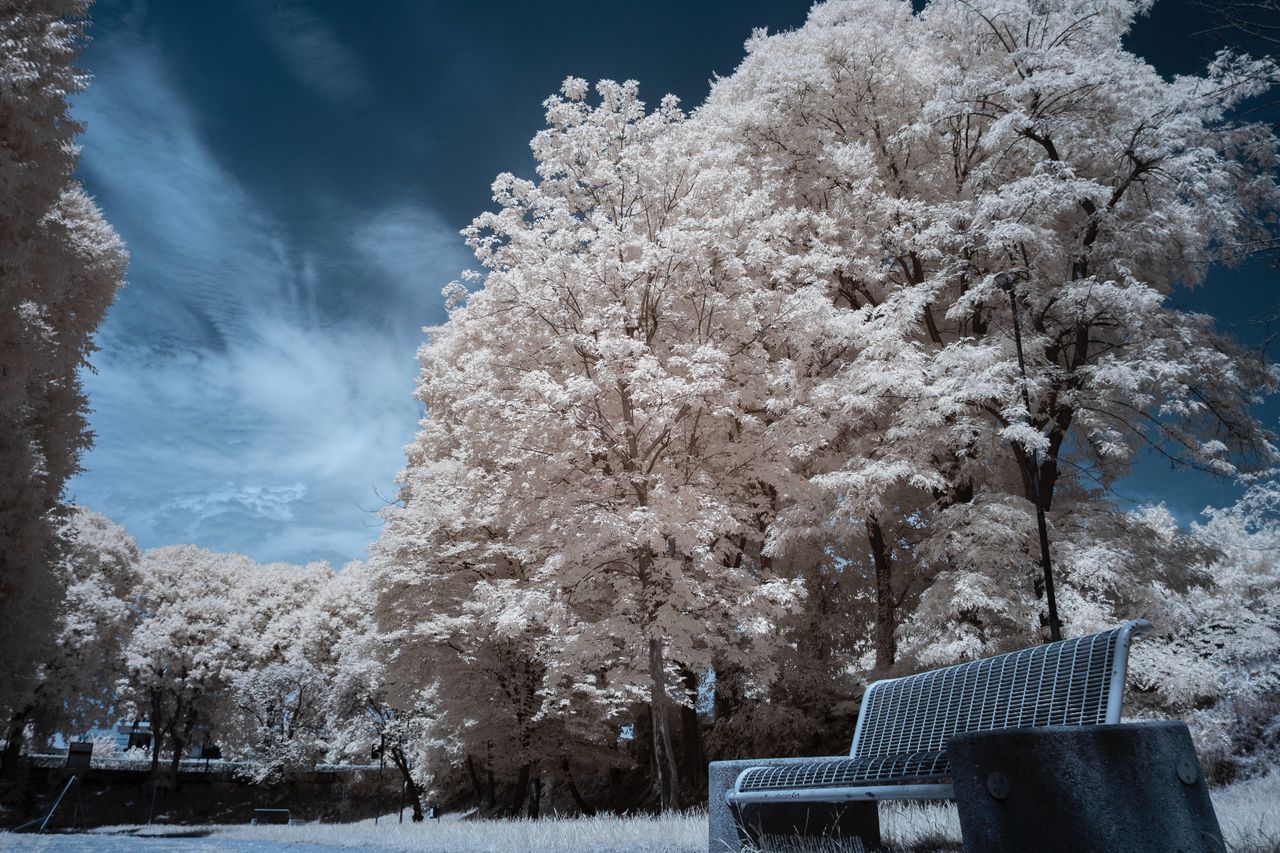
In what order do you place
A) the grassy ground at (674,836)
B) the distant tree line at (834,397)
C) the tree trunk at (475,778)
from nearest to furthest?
the grassy ground at (674,836)
the distant tree line at (834,397)
the tree trunk at (475,778)

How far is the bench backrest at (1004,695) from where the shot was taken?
3.73 metres

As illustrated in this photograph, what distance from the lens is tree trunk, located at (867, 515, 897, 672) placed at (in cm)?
1548

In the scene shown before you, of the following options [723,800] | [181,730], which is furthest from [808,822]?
[181,730]

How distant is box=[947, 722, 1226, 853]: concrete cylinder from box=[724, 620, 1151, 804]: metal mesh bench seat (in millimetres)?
353

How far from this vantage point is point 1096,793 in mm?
3057

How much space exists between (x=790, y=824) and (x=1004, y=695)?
1755 millimetres

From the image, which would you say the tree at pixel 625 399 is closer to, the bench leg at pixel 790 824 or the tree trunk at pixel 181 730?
the bench leg at pixel 790 824

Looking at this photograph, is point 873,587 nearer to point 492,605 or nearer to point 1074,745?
point 492,605

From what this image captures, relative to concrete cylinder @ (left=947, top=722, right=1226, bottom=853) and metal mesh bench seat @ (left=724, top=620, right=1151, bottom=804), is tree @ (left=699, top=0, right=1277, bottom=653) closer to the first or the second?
metal mesh bench seat @ (left=724, top=620, right=1151, bottom=804)

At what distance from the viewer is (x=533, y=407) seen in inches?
509

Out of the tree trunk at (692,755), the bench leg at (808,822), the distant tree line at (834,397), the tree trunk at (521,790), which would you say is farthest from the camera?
the tree trunk at (521,790)

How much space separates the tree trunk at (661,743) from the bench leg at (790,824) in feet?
23.2

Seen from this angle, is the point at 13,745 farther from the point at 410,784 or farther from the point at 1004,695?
the point at 1004,695

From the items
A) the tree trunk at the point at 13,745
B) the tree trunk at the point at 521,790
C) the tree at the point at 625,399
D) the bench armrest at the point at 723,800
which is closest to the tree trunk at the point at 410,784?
the tree trunk at the point at 521,790
